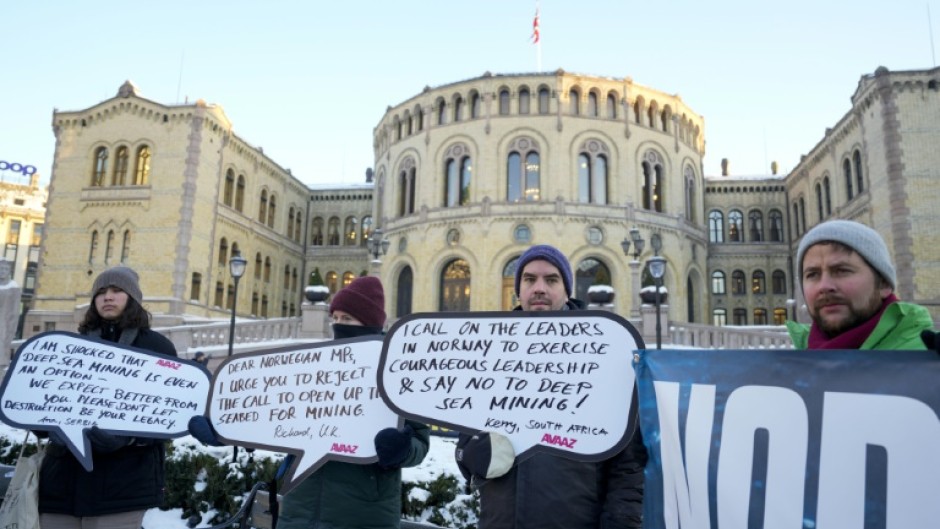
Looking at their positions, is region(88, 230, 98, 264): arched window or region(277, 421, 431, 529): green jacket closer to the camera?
region(277, 421, 431, 529): green jacket

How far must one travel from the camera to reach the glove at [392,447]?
282 centimetres

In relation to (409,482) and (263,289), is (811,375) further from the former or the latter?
(263,289)

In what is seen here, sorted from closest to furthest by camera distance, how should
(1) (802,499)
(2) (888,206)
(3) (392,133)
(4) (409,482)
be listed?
(1) (802,499) → (4) (409,482) → (2) (888,206) → (3) (392,133)

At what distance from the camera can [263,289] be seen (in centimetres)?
3800

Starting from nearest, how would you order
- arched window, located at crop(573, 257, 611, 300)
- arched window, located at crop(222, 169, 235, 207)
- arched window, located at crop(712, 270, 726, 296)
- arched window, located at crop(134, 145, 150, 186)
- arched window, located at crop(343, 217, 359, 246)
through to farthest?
arched window, located at crop(573, 257, 611, 300) < arched window, located at crop(134, 145, 150, 186) < arched window, located at crop(222, 169, 235, 207) < arched window, located at crop(712, 270, 726, 296) < arched window, located at crop(343, 217, 359, 246)

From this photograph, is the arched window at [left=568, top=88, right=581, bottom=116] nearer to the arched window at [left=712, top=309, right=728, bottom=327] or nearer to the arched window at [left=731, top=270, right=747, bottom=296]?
the arched window at [left=731, top=270, right=747, bottom=296]

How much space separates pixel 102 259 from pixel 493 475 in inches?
1330

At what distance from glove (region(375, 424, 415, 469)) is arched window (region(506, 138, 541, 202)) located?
93.8ft

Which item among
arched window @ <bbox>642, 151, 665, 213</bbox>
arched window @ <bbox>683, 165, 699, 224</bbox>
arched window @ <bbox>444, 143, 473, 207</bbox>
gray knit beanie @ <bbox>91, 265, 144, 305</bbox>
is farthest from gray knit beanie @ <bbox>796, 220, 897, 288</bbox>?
arched window @ <bbox>683, 165, 699, 224</bbox>

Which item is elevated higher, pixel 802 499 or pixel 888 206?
pixel 888 206

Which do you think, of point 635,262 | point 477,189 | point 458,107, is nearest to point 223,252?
point 477,189

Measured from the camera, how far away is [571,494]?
2525mm

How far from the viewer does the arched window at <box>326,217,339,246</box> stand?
44.7 m

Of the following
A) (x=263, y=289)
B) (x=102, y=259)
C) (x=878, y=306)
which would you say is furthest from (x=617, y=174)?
(x=878, y=306)
